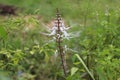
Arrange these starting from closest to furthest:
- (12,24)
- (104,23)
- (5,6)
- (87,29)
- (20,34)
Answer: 1. (12,24)
2. (104,23)
3. (87,29)
4. (20,34)
5. (5,6)

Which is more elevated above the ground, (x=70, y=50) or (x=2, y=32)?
(x=2, y=32)

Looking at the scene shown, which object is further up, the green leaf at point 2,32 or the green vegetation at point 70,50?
the green leaf at point 2,32

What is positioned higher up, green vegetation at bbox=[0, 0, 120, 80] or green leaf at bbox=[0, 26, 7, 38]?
green leaf at bbox=[0, 26, 7, 38]

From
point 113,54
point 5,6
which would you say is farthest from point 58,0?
point 113,54

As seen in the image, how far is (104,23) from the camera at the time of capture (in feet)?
10.5

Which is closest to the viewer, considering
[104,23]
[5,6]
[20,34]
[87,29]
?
[104,23]

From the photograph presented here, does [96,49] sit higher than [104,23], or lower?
lower

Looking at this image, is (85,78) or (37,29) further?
(37,29)

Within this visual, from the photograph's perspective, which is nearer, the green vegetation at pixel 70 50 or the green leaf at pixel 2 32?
the green leaf at pixel 2 32

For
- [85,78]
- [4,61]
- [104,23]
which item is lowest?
[85,78]

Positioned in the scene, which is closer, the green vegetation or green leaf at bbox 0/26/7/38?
green leaf at bbox 0/26/7/38

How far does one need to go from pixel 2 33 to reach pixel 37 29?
1844 millimetres

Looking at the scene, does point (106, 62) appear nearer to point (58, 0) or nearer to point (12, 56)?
point (12, 56)

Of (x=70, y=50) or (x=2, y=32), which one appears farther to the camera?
(x=70, y=50)
